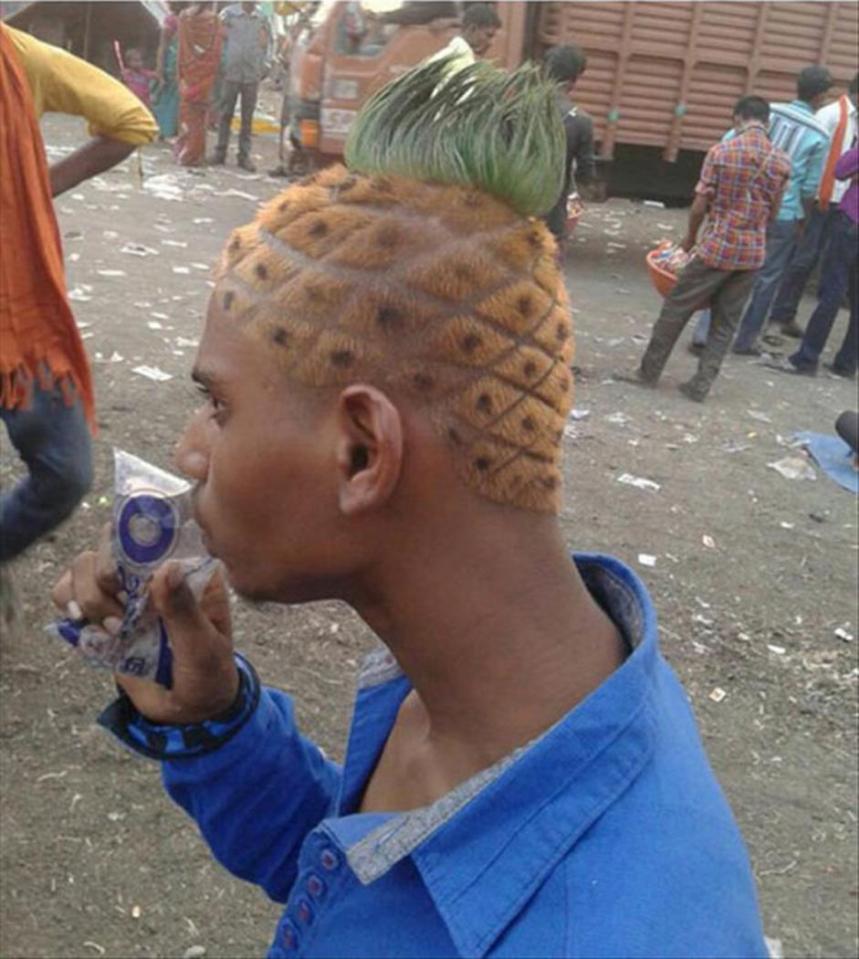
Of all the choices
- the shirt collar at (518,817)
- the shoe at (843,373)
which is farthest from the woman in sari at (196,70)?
the shirt collar at (518,817)

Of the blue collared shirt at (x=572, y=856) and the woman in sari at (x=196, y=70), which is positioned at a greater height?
the blue collared shirt at (x=572, y=856)

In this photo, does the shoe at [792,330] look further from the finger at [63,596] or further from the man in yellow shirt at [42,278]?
the finger at [63,596]

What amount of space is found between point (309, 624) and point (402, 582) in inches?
128

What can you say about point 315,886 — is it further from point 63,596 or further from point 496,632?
point 63,596

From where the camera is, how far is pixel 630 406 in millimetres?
7496

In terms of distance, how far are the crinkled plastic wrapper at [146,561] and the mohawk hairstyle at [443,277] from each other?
319 millimetres

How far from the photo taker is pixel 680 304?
772 centimetres

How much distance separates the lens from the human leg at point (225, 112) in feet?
46.3

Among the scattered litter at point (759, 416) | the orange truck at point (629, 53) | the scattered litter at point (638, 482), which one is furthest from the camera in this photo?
the orange truck at point (629, 53)

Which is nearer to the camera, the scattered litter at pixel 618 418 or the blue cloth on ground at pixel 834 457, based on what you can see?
the blue cloth on ground at pixel 834 457

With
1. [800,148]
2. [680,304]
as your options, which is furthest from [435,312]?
[800,148]

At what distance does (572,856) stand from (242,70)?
14.2 meters

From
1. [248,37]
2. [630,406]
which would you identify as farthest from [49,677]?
[248,37]

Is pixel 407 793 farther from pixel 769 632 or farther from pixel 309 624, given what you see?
pixel 769 632
